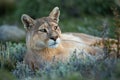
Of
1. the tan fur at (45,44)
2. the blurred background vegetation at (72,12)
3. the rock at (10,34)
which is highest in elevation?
the blurred background vegetation at (72,12)

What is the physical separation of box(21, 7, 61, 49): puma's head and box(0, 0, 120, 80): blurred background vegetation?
0.51 metres

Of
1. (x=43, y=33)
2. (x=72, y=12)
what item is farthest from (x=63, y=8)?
(x=43, y=33)

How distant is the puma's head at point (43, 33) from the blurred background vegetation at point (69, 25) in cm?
51

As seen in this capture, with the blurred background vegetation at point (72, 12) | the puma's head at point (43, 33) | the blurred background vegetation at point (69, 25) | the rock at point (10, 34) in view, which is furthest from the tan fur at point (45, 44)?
the rock at point (10, 34)

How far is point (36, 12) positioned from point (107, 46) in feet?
28.8

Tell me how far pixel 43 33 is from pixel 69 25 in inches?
357

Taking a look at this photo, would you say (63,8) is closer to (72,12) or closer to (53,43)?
(72,12)

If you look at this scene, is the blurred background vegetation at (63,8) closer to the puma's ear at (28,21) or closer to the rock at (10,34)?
the rock at (10,34)

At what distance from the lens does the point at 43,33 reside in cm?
1073

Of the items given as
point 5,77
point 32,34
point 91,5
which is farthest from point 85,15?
point 5,77

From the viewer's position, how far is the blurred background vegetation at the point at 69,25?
9.10 meters

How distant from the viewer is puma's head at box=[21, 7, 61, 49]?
10.5m

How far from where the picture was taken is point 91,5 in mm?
20734

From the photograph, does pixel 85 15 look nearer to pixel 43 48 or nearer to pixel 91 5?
pixel 91 5
